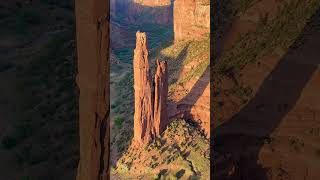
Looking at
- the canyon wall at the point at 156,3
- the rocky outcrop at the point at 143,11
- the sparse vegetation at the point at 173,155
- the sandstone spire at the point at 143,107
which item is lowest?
the sparse vegetation at the point at 173,155

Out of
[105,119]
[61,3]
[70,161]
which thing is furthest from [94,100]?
[61,3]

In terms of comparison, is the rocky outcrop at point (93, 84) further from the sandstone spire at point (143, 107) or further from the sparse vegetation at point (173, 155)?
the sandstone spire at point (143, 107)

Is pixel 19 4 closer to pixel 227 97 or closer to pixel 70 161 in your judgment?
pixel 70 161

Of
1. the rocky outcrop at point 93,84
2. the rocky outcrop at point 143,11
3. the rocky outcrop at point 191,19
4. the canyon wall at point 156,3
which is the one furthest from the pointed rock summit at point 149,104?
the canyon wall at point 156,3

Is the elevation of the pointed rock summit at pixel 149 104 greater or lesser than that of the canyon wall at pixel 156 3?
lesser

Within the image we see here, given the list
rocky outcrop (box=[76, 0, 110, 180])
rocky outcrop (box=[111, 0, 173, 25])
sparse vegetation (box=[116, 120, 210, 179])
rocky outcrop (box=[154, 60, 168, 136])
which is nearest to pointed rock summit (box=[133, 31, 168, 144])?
rocky outcrop (box=[154, 60, 168, 136])

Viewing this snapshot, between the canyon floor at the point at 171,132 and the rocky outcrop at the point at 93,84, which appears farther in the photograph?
the canyon floor at the point at 171,132

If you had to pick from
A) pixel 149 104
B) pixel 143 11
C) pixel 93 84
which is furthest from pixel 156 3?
pixel 93 84
